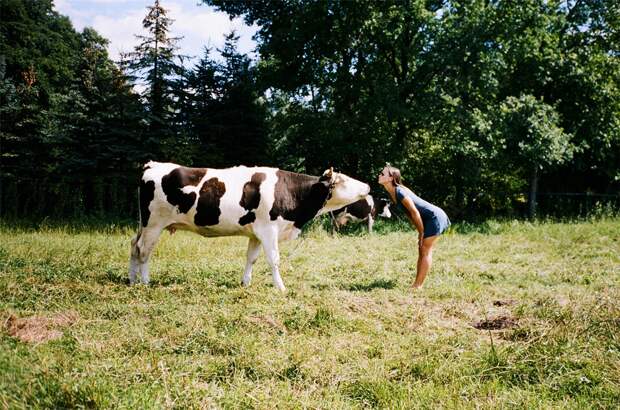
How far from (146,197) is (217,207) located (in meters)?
1.13

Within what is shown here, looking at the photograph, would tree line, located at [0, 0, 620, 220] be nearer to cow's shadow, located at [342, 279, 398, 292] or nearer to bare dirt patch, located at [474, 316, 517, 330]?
cow's shadow, located at [342, 279, 398, 292]

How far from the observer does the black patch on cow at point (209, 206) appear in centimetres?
708

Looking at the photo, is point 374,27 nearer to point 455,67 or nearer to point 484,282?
point 455,67

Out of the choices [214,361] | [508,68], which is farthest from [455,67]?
[214,361]

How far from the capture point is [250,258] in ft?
23.8

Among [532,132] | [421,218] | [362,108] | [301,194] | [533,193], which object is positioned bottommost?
[421,218]

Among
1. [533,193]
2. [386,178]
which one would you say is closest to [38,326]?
[386,178]

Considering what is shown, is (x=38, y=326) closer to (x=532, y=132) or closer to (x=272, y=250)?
(x=272, y=250)

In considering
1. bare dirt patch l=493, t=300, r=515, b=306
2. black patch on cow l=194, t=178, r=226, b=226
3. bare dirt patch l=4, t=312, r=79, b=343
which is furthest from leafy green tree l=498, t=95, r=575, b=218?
bare dirt patch l=4, t=312, r=79, b=343

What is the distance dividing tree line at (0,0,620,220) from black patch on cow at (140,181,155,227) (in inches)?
374

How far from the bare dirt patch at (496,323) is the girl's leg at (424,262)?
1.74m

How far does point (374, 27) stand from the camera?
1603 centimetres

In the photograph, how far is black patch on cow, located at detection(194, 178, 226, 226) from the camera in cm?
708

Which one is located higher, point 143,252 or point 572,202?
point 572,202
